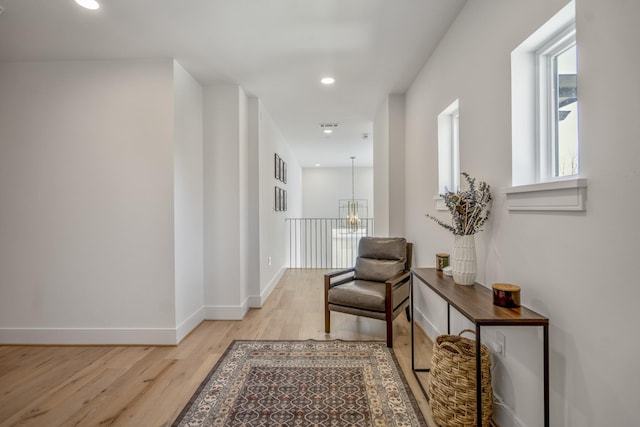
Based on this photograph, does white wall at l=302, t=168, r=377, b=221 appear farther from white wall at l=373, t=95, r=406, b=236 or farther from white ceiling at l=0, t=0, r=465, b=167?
white ceiling at l=0, t=0, r=465, b=167

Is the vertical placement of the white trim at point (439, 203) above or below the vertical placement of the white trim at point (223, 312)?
above

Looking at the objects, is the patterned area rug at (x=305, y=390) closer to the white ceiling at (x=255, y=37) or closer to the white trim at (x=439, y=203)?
the white trim at (x=439, y=203)

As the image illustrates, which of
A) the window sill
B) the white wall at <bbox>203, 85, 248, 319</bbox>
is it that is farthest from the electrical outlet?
the white wall at <bbox>203, 85, 248, 319</bbox>

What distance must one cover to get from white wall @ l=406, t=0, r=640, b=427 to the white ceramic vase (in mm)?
101

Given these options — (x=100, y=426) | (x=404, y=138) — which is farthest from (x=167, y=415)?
(x=404, y=138)

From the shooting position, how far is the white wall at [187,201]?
3010 mm

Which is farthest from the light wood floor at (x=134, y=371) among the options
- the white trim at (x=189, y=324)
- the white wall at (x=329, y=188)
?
the white wall at (x=329, y=188)

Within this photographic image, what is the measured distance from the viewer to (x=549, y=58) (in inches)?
62.8

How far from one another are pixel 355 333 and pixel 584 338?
85.0 inches

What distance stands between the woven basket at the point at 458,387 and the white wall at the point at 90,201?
7.78 feet

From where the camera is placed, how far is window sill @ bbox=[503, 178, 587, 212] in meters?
1.18

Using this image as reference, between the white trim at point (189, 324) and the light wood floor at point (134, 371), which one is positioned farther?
the white trim at point (189, 324)

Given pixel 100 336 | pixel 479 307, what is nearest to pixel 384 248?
pixel 479 307

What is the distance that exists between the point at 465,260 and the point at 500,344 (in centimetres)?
48
